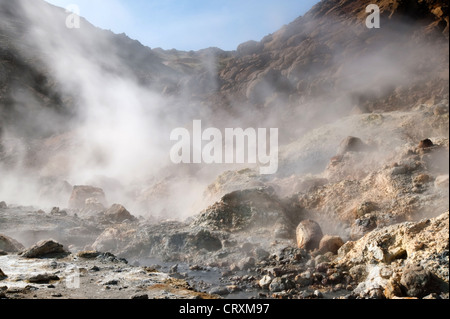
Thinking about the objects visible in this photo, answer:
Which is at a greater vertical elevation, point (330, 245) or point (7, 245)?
point (330, 245)

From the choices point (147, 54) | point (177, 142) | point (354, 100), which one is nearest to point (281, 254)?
point (354, 100)

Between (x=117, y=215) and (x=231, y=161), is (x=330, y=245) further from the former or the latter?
(x=231, y=161)

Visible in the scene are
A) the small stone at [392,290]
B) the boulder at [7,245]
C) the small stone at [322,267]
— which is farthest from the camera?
the boulder at [7,245]

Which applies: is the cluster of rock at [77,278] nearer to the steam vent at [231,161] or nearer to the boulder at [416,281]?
the steam vent at [231,161]

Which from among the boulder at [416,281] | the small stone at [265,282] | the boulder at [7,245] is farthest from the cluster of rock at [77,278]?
the boulder at [416,281]

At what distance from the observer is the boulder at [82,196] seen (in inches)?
967

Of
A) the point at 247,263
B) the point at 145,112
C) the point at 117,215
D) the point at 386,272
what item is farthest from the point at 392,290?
the point at 145,112

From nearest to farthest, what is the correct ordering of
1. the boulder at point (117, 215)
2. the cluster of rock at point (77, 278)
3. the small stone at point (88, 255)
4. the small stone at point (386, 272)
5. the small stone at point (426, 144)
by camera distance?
the small stone at point (386, 272) < the cluster of rock at point (77, 278) < the small stone at point (88, 255) < the small stone at point (426, 144) < the boulder at point (117, 215)

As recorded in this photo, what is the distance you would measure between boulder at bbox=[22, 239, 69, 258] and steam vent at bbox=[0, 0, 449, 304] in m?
0.05

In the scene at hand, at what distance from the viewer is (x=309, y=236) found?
11312mm

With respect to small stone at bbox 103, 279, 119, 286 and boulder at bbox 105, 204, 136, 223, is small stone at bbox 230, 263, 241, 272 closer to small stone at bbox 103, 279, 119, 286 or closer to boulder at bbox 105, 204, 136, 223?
small stone at bbox 103, 279, 119, 286
